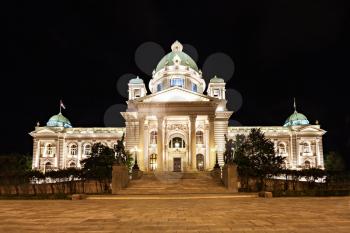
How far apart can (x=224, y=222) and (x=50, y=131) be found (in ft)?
201

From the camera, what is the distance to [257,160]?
37844mm

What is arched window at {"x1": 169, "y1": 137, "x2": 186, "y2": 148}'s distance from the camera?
54.2 m

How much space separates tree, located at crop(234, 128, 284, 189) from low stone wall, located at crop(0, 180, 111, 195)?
14769mm

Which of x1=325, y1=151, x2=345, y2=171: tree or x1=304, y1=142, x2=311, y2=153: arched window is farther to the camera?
x1=325, y1=151, x2=345, y2=171: tree

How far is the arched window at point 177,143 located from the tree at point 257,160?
12.6m

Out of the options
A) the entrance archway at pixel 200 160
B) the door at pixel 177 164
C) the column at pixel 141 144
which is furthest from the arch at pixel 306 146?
the column at pixel 141 144

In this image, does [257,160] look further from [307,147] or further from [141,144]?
[307,147]

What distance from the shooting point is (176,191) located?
2862cm

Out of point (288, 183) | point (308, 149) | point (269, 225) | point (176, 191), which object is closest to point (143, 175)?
point (176, 191)

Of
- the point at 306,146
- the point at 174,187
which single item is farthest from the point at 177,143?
the point at 306,146

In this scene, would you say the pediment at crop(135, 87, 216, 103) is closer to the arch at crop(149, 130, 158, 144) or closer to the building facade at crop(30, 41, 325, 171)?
the building facade at crop(30, 41, 325, 171)

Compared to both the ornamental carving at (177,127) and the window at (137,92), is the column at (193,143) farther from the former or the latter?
the window at (137,92)

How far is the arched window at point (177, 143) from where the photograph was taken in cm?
5419

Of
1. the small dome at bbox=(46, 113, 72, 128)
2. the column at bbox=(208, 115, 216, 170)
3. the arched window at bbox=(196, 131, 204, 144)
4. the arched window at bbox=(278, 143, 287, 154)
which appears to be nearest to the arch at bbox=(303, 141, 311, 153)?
the arched window at bbox=(278, 143, 287, 154)
